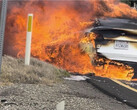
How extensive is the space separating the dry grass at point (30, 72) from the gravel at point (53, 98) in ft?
0.85

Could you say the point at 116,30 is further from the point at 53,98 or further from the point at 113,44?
the point at 53,98

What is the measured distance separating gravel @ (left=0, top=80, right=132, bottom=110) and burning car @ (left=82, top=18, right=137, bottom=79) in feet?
3.69

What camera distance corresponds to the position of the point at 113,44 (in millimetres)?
7504

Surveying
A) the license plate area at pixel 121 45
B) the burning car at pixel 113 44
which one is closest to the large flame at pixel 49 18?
the burning car at pixel 113 44

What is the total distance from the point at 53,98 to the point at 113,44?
99.6 inches

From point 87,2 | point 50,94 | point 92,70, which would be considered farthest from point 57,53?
point 50,94

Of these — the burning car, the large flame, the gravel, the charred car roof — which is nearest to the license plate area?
the burning car

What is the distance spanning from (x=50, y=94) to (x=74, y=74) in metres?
2.24

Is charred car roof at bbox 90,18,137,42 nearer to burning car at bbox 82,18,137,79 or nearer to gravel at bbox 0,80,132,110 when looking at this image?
burning car at bbox 82,18,137,79

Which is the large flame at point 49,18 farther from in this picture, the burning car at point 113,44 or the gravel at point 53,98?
the gravel at point 53,98

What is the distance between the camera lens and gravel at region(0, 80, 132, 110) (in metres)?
5.06

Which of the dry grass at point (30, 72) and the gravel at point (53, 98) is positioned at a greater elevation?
the dry grass at point (30, 72)

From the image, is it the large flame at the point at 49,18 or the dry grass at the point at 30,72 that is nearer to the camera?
the dry grass at the point at 30,72

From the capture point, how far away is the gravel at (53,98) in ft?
16.6
